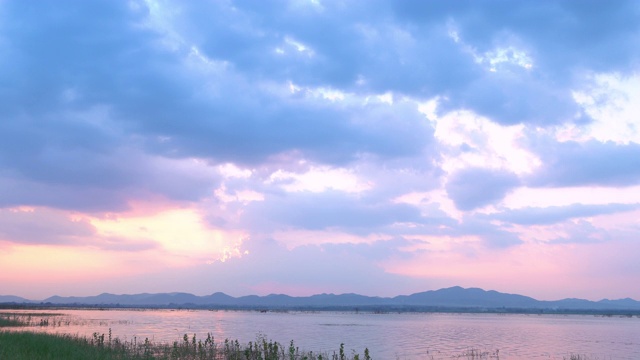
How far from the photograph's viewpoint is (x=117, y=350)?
1442 inches

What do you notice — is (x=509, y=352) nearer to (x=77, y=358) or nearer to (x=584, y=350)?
(x=584, y=350)

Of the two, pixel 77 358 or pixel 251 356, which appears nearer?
pixel 77 358

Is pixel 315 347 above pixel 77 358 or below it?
below

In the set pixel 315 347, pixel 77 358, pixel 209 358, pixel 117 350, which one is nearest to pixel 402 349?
pixel 315 347

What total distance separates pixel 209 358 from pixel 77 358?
12.4 metres

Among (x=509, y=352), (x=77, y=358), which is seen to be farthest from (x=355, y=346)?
(x=77, y=358)

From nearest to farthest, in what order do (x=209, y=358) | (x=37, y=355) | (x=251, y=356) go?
(x=37, y=355), (x=251, y=356), (x=209, y=358)

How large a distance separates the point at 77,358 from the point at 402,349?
38281 millimetres

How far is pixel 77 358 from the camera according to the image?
2680 centimetres

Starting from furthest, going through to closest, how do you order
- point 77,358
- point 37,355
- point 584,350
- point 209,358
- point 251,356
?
1. point 584,350
2. point 209,358
3. point 251,356
4. point 77,358
5. point 37,355

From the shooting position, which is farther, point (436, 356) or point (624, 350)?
point (624, 350)

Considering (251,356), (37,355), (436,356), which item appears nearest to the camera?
(37,355)

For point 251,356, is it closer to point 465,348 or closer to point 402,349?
point 402,349

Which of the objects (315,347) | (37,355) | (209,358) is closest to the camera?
(37,355)
